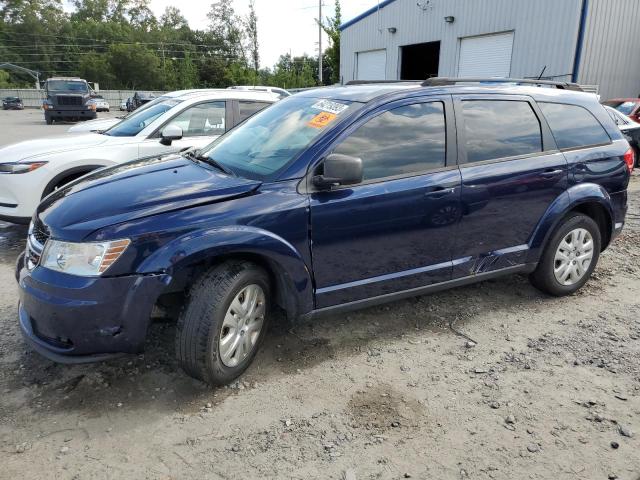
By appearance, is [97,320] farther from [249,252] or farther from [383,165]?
[383,165]

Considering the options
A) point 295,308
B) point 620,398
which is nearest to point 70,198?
point 295,308

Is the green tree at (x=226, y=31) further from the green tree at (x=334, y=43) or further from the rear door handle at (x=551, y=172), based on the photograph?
the rear door handle at (x=551, y=172)

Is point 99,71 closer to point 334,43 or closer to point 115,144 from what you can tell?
point 334,43

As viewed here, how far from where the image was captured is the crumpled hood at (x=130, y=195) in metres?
2.75

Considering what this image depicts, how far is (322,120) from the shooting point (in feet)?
11.1

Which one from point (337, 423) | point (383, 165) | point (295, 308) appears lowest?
point (337, 423)

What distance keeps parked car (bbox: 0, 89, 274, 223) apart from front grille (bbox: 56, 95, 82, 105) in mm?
19633

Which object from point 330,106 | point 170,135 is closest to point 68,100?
point 170,135

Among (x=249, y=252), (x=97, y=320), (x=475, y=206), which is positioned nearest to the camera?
(x=97, y=320)

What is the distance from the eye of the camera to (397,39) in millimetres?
22266

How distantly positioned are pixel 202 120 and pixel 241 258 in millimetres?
3866

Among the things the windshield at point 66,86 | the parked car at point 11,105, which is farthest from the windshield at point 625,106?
the parked car at point 11,105

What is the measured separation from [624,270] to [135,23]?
115 metres

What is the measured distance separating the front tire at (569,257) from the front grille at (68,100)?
24.5m
